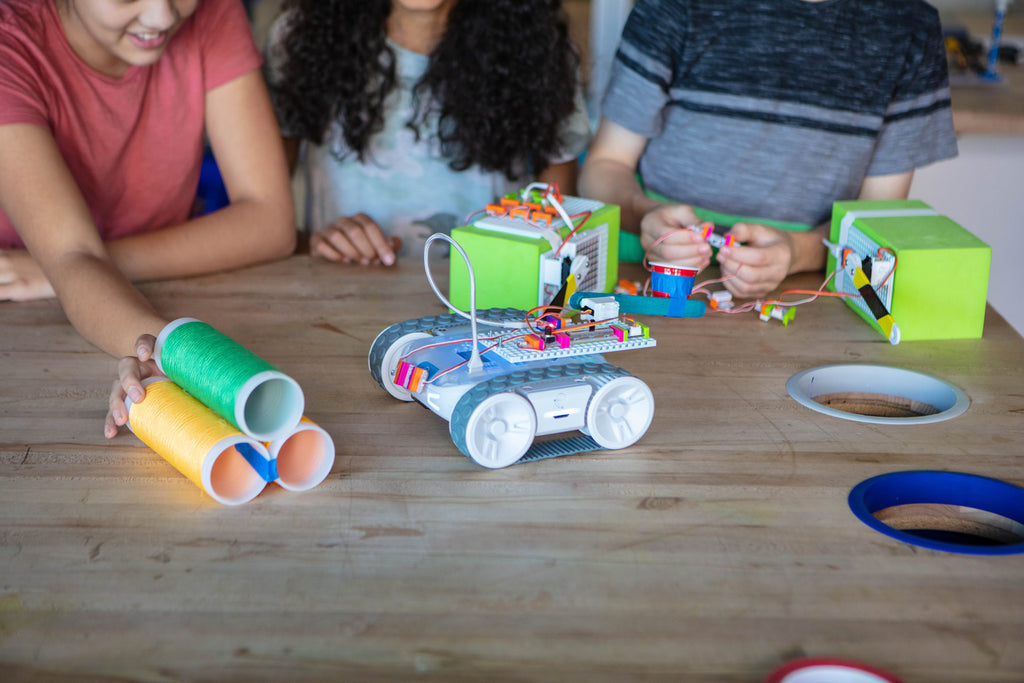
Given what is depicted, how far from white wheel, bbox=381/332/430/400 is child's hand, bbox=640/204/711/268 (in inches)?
15.4

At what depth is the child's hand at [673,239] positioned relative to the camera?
3.70 ft

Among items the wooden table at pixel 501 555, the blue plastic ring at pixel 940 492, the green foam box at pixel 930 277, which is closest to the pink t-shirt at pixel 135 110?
the wooden table at pixel 501 555

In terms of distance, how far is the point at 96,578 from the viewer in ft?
1.97

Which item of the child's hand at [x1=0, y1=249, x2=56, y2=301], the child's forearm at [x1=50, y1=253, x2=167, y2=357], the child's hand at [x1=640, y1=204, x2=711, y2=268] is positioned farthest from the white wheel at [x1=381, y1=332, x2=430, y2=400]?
the child's hand at [x1=0, y1=249, x2=56, y2=301]

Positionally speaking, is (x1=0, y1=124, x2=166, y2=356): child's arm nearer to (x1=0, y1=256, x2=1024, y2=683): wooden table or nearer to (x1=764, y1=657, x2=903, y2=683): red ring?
(x1=0, y1=256, x2=1024, y2=683): wooden table

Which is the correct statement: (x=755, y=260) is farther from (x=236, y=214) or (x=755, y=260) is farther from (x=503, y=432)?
(x=236, y=214)

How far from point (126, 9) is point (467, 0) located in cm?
56

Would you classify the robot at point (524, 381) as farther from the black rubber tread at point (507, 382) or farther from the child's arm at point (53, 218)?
the child's arm at point (53, 218)

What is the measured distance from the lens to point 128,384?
2.51 ft

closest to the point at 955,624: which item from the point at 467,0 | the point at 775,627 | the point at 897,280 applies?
the point at 775,627

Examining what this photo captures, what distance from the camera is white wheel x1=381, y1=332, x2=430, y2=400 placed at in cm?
85

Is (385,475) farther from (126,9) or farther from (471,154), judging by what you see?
(471,154)

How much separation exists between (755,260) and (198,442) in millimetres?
718

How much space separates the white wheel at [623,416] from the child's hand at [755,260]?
1.31 feet
